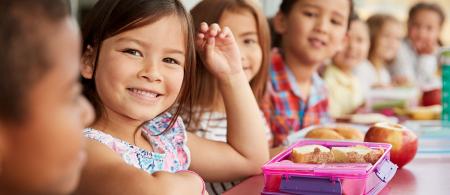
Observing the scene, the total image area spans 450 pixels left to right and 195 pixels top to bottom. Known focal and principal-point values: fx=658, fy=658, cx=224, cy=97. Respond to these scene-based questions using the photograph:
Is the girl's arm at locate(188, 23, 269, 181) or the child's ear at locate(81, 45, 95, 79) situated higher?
the child's ear at locate(81, 45, 95, 79)

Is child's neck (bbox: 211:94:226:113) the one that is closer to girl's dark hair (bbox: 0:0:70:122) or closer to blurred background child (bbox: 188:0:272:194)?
→ blurred background child (bbox: 188:0:272:194)

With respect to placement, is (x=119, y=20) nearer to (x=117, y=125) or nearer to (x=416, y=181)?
(x=117, y=125)

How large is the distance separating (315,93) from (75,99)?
1.80 meters

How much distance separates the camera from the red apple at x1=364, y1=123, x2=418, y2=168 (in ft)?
4.27

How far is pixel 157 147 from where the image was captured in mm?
1248

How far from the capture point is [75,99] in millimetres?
625

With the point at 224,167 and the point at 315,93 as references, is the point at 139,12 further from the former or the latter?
the point at 315,93

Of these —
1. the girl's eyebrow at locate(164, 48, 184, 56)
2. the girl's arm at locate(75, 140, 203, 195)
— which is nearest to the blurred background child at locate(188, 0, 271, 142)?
the girl's eyebrow at locate(164, 48, 184, 56)

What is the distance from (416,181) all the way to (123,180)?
22.3 inches

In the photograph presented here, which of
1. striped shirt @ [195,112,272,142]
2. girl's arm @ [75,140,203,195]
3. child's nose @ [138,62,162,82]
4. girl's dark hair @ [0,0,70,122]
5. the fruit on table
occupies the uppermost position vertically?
girl's dark hair @ [0,0,70,122]

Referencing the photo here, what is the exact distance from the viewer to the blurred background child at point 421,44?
4.39m

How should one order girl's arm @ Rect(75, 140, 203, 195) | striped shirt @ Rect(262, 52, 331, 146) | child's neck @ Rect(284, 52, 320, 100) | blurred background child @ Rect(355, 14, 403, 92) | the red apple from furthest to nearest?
blurred background child @ Rect(355, 14, 403, 92)
child's neck @ Rect(284, 52, 320, 100)
striped shirt @ Rect(262, 52, 331, 146)
the red apple
girl's arm @ Rect(75, 140, 203, 195)

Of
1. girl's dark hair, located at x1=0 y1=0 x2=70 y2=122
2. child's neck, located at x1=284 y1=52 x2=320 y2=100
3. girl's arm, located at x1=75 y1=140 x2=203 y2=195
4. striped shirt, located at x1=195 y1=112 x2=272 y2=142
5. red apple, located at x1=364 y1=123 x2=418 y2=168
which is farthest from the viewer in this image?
child's neck, located at x1=284 y1=52 x2=320 y2=100

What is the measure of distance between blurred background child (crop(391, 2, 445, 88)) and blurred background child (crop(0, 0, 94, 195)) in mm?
3942
